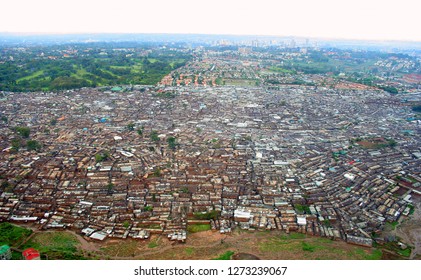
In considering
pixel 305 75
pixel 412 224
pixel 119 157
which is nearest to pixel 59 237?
pixel 119 157

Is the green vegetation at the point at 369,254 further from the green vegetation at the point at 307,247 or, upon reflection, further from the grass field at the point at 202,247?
the green vegetation at the point at 307,247

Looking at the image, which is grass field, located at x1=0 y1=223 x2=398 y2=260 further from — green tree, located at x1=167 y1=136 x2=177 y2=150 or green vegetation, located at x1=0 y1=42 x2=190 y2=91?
green vegetation, located at x1=0 y1=42 x2=190 y2=91

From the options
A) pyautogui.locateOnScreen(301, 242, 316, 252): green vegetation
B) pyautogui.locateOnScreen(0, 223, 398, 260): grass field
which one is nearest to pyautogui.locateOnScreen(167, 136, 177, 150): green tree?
pyautogui.locateOnScreen(0, 223, 398, 260): grass field

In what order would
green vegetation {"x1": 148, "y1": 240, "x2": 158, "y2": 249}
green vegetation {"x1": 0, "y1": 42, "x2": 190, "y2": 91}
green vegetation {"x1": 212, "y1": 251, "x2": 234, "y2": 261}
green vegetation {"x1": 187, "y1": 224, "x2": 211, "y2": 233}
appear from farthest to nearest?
green vegetation {"x1": 0, "y1": 42, "x2": 190, "y2": 91} → green vegetation {"x1": 187, "y1": 224, "x2": 211, "y2": 233} → green vegetation {"x1": 148, "y1": 240, "x2": 158, "y2": 249} → green vegetation {"x1": 212, "y1": 251, "x2": 234, "y2": 261}

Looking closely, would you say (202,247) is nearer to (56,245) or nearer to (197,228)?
(197,228)

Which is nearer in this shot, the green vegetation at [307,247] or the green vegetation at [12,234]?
the green vegetation at [12,234]

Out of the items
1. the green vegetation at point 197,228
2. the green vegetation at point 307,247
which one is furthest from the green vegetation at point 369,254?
the green vegetation at point 197,228

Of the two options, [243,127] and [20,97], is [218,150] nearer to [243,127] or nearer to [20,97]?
[243,127]

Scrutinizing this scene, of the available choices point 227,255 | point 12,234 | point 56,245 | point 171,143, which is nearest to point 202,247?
point 227,255
